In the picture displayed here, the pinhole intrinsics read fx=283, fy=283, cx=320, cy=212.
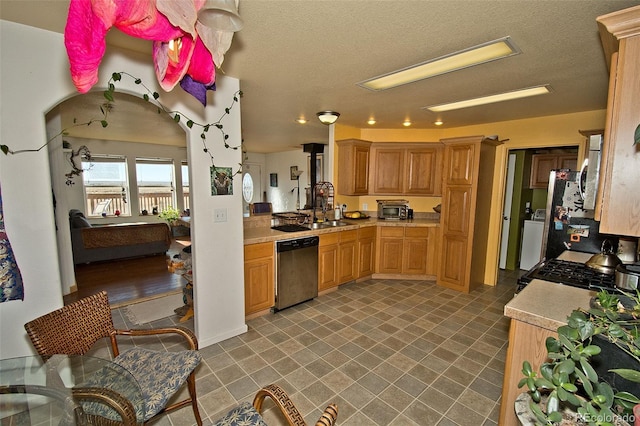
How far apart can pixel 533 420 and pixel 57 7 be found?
2.88 metres

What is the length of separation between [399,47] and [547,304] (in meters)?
1.81

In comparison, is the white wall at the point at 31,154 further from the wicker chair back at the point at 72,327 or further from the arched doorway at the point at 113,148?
the wicker chair back at the point at 72,327

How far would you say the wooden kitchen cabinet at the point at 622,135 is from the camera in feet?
3.94

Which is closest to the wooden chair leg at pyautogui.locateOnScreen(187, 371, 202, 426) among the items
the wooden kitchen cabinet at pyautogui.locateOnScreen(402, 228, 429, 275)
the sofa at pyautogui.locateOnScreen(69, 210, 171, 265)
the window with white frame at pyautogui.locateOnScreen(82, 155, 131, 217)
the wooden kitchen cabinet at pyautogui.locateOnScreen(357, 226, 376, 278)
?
the wooden kitchen cabinet at pyautogui.locateOnScreen(357, 226, 376, 278)

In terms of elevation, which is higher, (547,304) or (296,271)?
(547,304)

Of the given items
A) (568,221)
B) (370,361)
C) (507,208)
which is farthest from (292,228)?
(507,208)

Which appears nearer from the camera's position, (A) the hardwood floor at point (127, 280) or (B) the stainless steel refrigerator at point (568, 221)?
(B) the stainless steel refrigerator at point (568, 221)

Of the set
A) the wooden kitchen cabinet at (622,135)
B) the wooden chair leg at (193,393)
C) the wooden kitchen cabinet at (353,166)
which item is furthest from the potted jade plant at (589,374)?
the wooden kitchen cabinet at (353,166)

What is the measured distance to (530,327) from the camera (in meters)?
1.46

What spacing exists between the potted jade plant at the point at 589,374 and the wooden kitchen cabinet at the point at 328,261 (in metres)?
2.78

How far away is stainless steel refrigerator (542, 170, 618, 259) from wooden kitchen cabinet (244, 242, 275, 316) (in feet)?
10.6

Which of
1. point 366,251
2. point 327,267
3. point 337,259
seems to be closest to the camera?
point 327,267

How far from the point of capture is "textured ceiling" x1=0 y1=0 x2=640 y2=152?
150 cm

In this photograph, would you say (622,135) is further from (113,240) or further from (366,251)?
(113,240)
